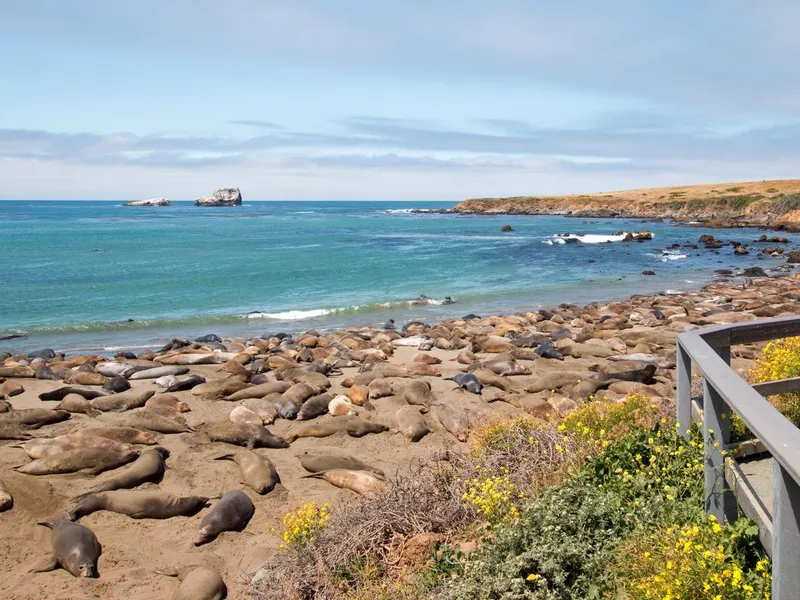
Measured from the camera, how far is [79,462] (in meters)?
8.90

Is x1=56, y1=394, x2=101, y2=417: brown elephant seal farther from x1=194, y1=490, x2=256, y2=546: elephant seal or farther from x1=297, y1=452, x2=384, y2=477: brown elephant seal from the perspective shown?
x1=194, y1=490, x2=256, y2=546: elephant seal

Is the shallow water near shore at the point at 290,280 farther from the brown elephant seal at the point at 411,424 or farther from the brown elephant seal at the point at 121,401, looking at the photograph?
the brown elephant seal at the point at 411,424

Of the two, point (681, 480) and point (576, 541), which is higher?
point (681, 480)

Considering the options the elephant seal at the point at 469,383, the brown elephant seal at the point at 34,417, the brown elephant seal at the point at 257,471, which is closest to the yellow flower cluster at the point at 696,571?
the brown elephant seal at the point at 257,471

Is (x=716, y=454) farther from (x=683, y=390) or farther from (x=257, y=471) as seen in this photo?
(x=257, y=471)

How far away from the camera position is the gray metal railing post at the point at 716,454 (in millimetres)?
3609

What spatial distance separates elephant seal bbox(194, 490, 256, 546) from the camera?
7430 millimetres

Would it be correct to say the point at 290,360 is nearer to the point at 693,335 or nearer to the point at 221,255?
the point at 693,335

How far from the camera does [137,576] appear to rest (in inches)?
267

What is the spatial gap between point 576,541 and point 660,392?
7.60m

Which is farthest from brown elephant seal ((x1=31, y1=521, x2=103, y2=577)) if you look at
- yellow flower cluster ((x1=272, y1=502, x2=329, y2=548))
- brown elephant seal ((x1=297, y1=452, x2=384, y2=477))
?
brown elephant seal ((x1=297, y1=452, x2=384, y2=477))

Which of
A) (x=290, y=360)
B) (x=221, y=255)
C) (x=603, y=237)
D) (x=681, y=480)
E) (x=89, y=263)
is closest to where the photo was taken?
(x=681, y=480)

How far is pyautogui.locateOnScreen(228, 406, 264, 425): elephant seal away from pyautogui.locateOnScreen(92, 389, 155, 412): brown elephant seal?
226 centimetres

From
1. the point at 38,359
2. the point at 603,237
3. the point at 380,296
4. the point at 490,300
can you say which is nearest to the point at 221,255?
the point at 380,296
